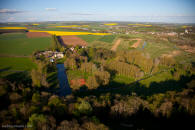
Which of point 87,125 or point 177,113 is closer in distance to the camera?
point 87,125

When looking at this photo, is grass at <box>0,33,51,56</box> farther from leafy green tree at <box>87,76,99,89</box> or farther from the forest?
leafy green tree at <box>87,76,99,89</box>

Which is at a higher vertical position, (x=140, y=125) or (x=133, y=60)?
(x=133, y=60)

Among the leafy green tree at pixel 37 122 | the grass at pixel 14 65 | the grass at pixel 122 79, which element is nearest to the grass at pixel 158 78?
the grass at pixel 122 79

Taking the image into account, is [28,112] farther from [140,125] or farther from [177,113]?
[177,113]

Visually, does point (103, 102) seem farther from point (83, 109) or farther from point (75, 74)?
point (75, 74)

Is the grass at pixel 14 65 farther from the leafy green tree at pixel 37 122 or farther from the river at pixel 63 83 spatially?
the leafy green tree at pixel 37 122

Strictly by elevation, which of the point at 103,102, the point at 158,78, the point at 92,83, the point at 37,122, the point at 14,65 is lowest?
the point at 158,78

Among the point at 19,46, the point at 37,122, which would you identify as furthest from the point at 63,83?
the point at 19,46

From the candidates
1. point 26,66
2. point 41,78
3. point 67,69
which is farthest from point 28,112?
point 26,66
